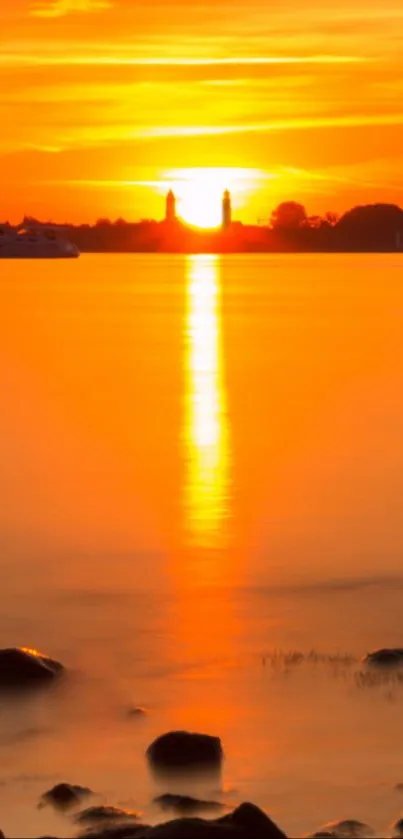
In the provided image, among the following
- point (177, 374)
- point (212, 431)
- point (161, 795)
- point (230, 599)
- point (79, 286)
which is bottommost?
A: point (161, 795)

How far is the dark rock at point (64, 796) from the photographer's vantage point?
10.2m

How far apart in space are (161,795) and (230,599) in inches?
242

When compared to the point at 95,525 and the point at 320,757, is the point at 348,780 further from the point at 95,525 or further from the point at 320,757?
the point at 95,525

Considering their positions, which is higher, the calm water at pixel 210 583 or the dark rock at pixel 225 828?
the calm water at pixel 210 583

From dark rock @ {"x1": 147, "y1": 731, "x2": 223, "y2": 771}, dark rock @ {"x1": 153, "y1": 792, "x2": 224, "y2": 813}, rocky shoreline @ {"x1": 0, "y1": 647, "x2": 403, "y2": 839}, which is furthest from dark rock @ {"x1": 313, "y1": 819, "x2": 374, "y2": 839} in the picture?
dark rock @ {"x1": 147, "y1": 731, "x2": 223, "y2": 771}

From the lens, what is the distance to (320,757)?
11453 mm

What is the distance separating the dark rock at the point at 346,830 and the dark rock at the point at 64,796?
143 centimetres

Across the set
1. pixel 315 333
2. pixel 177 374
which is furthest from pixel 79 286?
pixel 177 374

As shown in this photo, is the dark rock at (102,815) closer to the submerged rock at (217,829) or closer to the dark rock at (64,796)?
the dark rock at (64,796)

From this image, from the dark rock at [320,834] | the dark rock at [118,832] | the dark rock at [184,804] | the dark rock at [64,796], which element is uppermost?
the dark rock at [64,796]

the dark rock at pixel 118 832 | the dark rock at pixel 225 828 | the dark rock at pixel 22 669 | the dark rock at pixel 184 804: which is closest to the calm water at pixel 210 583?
the dark rock at pixel 184 804

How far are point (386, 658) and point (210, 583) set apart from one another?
13.1 ft

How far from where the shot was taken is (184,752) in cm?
1110

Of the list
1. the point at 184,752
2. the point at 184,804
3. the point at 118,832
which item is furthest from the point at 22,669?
the point at 118,832
